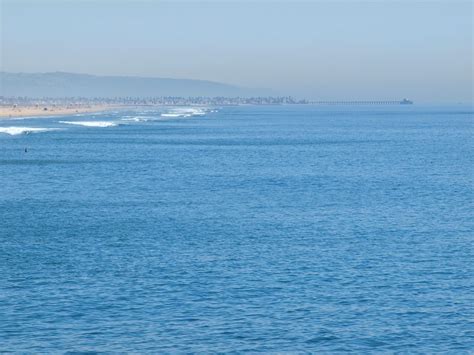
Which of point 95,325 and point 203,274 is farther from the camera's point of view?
point 203,274

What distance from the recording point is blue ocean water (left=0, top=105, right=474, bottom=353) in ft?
84.1

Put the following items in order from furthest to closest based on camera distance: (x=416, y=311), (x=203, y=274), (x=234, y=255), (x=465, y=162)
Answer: (x=465, y=162) < (x=234, y=255) < (x=203, y=274) < (x=416, y=311)

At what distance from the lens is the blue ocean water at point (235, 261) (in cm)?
2564

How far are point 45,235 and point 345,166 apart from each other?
4222 centimetres

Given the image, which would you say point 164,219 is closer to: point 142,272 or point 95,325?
point 142,272

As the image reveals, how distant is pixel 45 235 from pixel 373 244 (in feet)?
46.6

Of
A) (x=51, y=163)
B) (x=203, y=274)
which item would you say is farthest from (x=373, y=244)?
(x=51, y=163)

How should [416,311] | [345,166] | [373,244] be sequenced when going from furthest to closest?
[345,166]
[373,244]
[416,311]

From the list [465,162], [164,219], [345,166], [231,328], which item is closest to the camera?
[231,328]

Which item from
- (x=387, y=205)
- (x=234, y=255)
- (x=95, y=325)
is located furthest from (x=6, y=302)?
(x=387, y=205)

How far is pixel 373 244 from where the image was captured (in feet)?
126

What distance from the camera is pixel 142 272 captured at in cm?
3262

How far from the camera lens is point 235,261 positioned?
34562mm

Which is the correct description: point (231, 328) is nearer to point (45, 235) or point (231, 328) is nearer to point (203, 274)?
point (203, 274)
